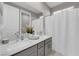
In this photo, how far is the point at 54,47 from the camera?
8.79ft

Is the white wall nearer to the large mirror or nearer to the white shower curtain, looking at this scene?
the large mirror

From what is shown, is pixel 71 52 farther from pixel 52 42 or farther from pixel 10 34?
pixel 10 34

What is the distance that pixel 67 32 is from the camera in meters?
2.01

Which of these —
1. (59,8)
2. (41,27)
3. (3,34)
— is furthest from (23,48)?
(59,8)

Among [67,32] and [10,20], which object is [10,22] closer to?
[10,20]

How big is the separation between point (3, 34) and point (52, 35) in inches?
Result: 73.5

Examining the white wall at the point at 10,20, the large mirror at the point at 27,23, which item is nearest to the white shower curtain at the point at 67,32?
the large mirror at the point at 27,23

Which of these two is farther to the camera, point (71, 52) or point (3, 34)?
point (71, 52)

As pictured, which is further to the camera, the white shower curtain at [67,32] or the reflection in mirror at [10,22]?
the white shower curtain at [67,32]

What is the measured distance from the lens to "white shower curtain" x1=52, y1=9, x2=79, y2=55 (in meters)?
1.75

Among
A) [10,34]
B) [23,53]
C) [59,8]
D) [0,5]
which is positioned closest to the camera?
[23,53]

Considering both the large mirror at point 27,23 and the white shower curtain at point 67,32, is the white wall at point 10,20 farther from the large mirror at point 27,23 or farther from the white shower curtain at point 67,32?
the white shower curtain at point 67,32

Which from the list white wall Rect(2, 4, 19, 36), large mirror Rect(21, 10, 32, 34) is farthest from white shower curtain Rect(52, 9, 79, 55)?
white wall Rect(2, 4, 19, 36)

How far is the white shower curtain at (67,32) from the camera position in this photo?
1.75m
